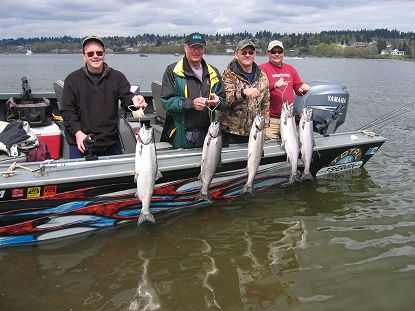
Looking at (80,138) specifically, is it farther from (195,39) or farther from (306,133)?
(306,133)

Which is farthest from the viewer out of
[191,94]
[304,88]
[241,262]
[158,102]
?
[158,102]

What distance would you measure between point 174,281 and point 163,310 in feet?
1.40

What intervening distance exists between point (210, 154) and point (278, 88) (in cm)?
149

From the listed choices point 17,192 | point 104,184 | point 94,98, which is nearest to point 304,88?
point 94,98

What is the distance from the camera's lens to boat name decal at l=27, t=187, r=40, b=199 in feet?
12.2

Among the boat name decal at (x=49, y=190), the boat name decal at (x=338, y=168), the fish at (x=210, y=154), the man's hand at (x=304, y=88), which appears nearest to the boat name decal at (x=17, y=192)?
the boat name decal at (x=49, y=190)

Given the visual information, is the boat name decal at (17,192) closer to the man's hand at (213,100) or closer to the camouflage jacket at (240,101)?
the man's hand at (213,100)

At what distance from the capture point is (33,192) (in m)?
3.74

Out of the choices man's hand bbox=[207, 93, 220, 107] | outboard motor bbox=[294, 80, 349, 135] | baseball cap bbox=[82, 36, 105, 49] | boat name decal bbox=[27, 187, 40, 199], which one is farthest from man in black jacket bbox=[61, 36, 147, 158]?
outboard motor bbox=[294, 80, 349, 135]

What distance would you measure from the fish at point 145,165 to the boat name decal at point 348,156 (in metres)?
3.19

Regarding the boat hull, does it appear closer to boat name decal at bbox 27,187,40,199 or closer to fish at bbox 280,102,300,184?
boat name decal at bbox 27,187,40,199

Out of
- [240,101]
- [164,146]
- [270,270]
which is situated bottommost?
[270,270]

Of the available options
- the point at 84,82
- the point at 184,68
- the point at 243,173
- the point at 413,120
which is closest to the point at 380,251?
the point at 243,173

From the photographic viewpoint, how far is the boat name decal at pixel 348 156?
19.4 feet
